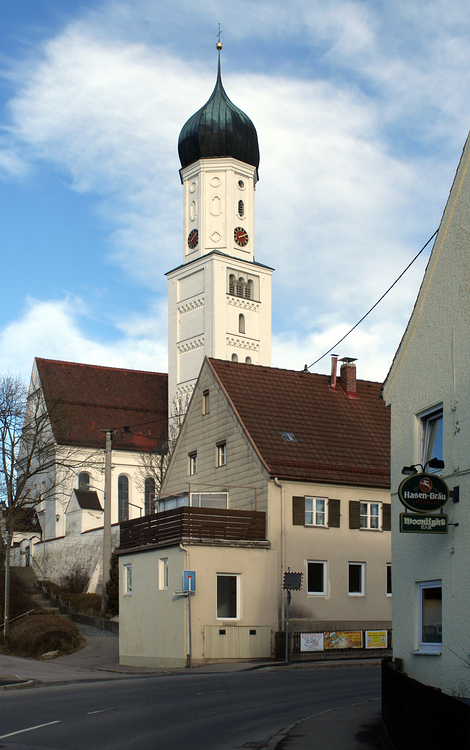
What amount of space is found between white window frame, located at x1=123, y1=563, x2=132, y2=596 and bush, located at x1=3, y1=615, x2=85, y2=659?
428 cm

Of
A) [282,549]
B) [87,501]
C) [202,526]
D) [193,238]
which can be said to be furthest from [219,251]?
[202,526]

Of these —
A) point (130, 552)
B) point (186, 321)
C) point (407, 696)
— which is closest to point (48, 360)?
point (186, 321)

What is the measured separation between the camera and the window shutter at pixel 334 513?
3105cm

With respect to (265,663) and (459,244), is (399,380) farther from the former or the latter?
(265,663)

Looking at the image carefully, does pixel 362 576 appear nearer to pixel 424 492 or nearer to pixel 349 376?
pixel 349 376

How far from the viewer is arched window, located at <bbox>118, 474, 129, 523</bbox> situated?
70.1m

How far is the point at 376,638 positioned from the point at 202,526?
6.69 metres

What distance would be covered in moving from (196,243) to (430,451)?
70.7 m

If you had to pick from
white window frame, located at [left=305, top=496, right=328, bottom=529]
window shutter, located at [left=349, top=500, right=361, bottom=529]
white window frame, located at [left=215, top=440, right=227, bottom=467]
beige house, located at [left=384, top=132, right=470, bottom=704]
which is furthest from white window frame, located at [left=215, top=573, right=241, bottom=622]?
beige house, located at [left=384, top=132, right=470, bottom=704]

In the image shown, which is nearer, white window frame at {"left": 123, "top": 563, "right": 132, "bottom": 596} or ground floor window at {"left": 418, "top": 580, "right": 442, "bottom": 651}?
ground floor window at {"left": 418, "top": 580, "right": 442, "bottom": 651}

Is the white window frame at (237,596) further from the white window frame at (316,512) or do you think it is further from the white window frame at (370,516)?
the white window frame at (370,516)

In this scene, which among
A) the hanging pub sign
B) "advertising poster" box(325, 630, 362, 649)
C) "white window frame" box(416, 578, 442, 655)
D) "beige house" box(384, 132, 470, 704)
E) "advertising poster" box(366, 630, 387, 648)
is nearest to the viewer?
the hanging pub sign

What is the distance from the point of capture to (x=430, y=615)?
14094 millimetres

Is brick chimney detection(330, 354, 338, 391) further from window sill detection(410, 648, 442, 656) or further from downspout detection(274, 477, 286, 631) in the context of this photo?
window sill detection(410, 648, 442, 656)
